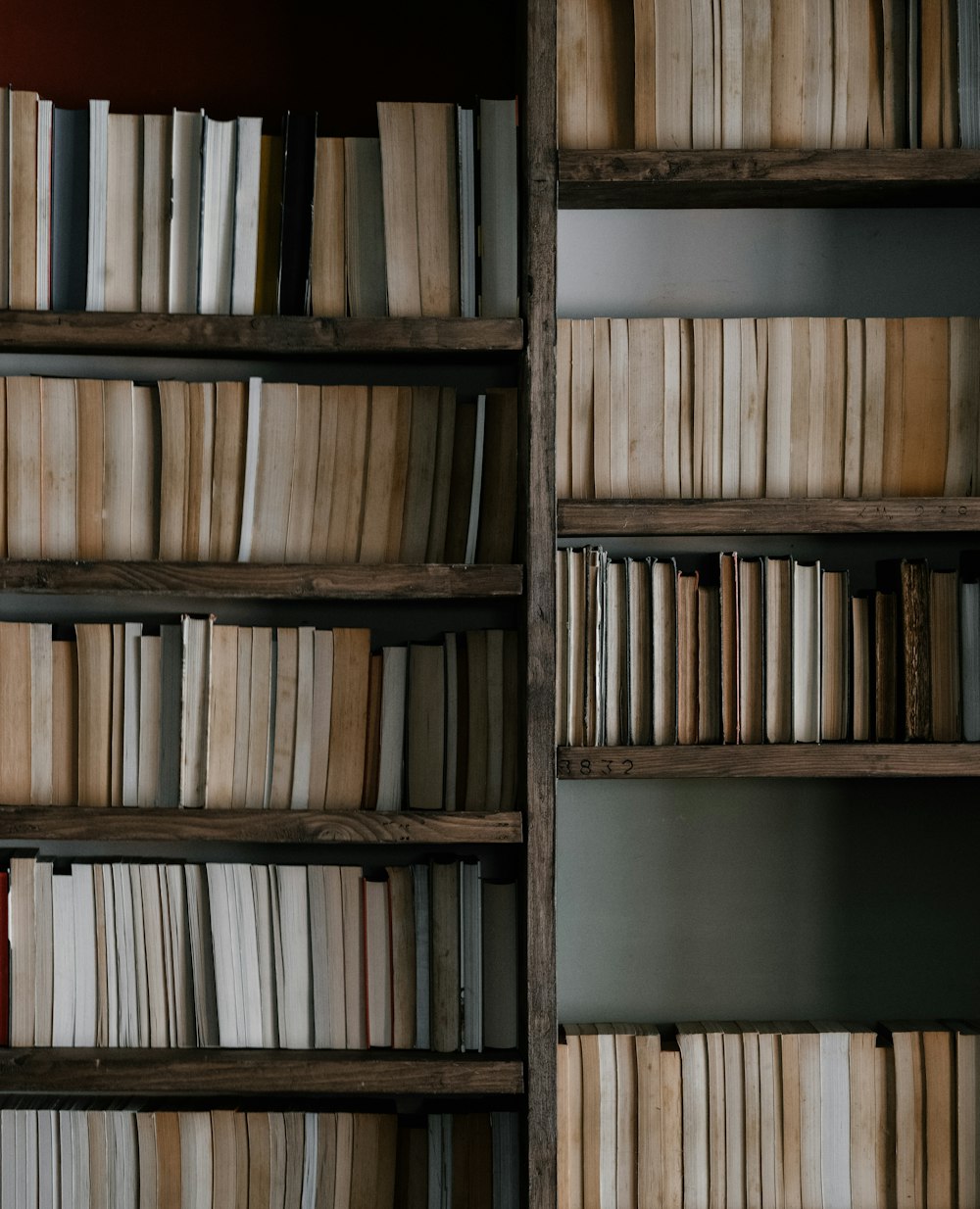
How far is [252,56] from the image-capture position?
1764 millimetres

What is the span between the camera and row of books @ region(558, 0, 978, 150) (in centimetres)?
159

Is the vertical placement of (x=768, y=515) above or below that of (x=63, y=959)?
above

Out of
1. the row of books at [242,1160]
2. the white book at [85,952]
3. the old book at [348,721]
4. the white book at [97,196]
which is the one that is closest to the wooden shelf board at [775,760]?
the old book at [348,721]

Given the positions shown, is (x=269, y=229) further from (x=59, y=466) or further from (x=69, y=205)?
(x=59, y=466)

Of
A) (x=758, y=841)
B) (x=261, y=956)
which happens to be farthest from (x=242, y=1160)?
(x=758, y=841)

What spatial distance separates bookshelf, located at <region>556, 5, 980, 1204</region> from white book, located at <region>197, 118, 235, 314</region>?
531 mm

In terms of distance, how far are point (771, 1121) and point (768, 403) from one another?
1.05 meters

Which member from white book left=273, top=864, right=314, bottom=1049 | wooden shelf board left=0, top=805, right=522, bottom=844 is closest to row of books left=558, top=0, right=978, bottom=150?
wooden shelf board left=0, top=805, right=522, bottom=844

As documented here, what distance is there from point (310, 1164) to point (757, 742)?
0.88 m

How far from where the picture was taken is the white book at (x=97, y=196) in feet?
5.15

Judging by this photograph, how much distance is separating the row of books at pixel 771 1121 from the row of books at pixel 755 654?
1.51 ft

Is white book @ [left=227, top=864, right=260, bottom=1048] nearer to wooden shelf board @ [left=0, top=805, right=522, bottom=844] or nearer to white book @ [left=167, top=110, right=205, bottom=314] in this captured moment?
wooden shelf board @ [left=0, top=805, right=522, bottom=844]

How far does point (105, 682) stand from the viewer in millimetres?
1581

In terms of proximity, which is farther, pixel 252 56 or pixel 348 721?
pixel 252 56
